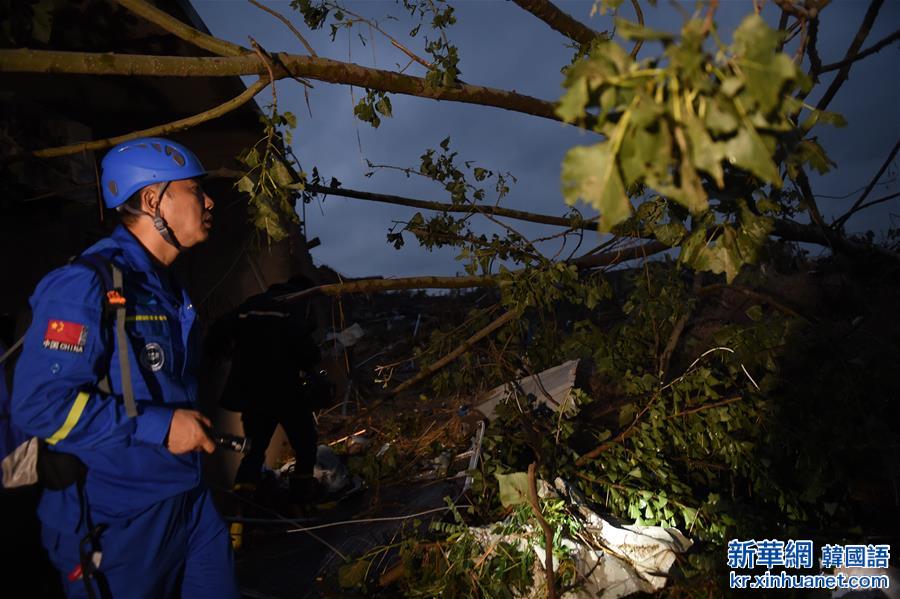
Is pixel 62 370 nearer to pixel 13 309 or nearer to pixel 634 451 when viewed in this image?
pixel 13 309

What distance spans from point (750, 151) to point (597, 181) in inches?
9.7

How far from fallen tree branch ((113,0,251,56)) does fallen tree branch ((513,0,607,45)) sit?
1.55 m

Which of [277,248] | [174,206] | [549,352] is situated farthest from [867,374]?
[277,248]

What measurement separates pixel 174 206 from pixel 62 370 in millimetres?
811

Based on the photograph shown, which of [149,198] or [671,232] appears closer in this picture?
[671,232]

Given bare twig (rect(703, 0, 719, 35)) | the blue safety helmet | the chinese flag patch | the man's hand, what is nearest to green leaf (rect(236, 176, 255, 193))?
the blue safety helmet

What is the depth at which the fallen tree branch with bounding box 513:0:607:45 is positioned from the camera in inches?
115

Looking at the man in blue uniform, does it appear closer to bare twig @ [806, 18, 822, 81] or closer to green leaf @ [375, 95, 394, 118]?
green leaf @ [375, 95, 394, 118]

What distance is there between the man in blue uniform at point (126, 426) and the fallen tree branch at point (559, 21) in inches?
86.9

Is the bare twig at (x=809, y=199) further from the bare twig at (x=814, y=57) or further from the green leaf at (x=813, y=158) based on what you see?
the green leaf at (x=813, y=158)

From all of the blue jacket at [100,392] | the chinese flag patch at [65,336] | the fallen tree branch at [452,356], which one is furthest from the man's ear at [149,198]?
the fallen tree branch at [452,356]

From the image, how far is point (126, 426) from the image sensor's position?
5.50 ft

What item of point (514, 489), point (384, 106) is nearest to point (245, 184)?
point (384, 106)

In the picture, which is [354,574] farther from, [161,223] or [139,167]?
[139,167]
